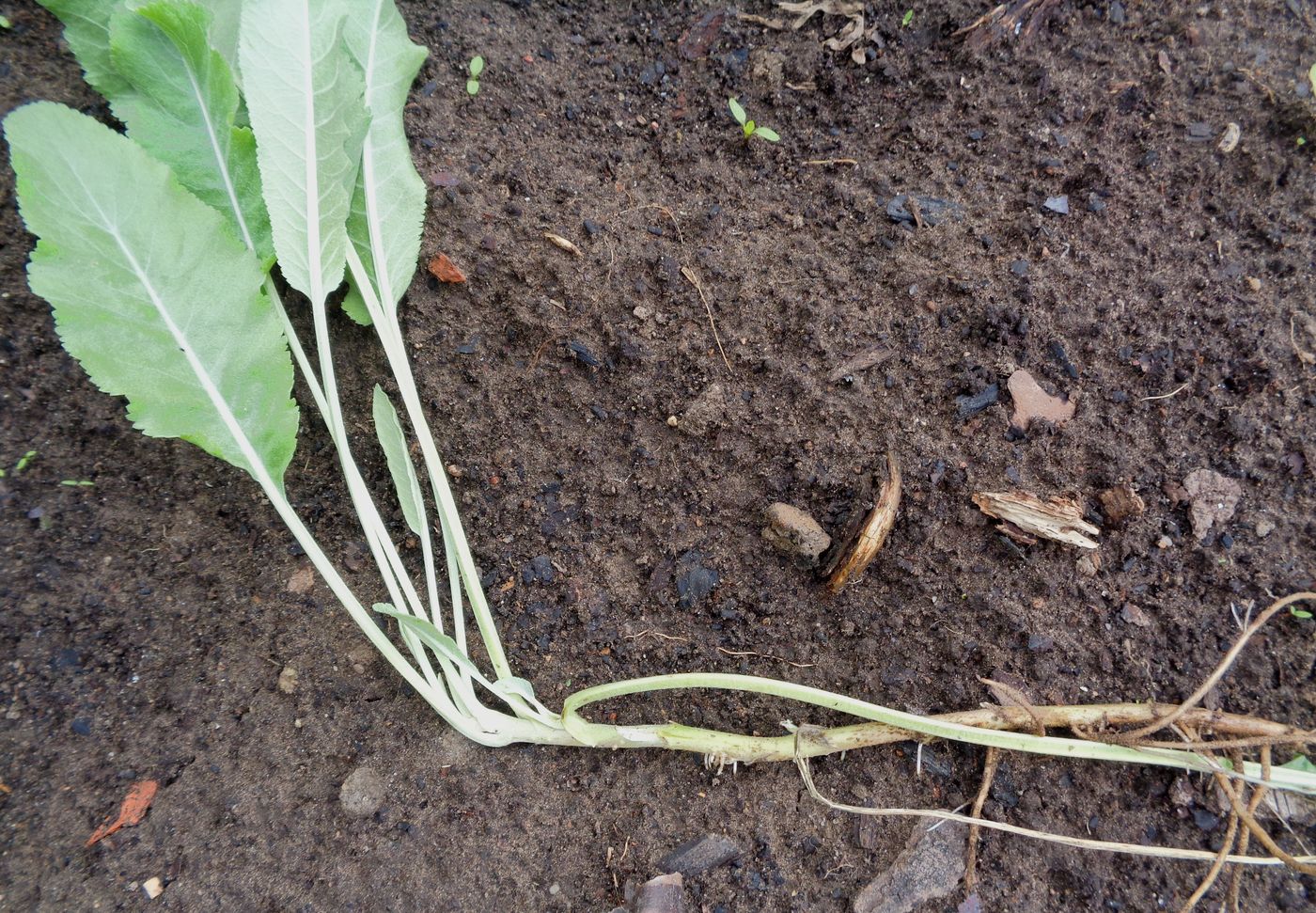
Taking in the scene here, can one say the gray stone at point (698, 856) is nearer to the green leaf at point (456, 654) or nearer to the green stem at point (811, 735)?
the green stem at point (811, 735)

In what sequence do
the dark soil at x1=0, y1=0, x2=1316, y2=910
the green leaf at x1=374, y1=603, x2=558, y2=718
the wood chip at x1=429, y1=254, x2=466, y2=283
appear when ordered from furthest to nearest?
the wood chip at x1=429, y1=254, x2=466, y2=283
the dark soil at x1=0, y1=0, x2=1316, y2=910
the green leaf at x1=374, y1=603, x2=558, y2=718

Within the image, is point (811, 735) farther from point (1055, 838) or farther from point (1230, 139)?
point (1230, 139)

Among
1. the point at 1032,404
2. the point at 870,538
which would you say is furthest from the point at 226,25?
the point at 1032,404

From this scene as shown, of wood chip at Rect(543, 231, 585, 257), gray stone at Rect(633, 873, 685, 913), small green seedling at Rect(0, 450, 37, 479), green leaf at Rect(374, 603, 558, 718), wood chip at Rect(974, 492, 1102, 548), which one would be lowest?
gray stone at Rect(633, 873, 685, 913)

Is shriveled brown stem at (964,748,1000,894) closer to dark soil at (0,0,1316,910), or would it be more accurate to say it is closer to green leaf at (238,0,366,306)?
dark soil at (0,0,1316,910)

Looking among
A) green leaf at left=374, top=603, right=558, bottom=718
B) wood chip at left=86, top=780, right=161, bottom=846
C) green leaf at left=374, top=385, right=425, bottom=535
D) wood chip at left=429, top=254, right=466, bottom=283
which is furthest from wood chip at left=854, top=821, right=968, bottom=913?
wood chip at left=429, top=254, right=466, bottom=283
